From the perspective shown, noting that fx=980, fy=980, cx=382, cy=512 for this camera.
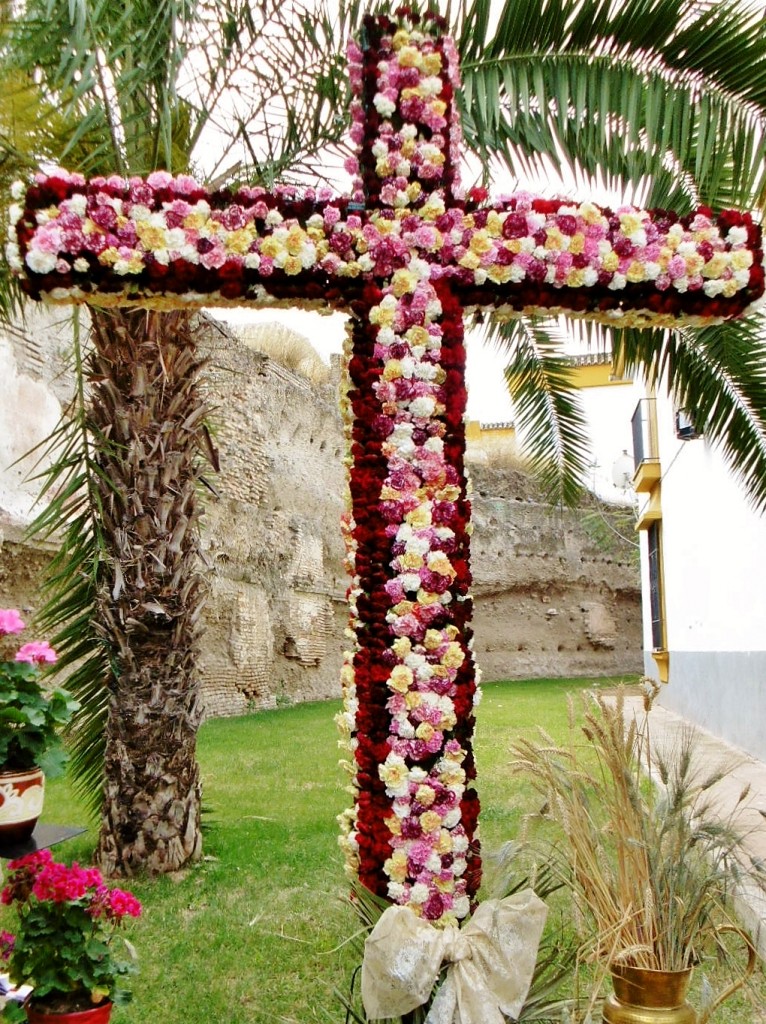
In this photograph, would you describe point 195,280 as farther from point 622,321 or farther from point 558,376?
point 558,376

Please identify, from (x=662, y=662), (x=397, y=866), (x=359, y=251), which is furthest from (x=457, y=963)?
(x=662, y=662)

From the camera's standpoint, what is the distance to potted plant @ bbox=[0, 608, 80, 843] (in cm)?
260

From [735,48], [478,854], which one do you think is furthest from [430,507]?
[735,48]

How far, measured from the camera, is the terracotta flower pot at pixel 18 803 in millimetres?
2586

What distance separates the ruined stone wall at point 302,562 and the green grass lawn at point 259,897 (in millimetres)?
2746

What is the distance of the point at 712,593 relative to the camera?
1027cm

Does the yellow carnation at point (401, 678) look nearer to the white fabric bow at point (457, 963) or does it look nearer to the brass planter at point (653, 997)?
the white fabric bow at point (457, 963)

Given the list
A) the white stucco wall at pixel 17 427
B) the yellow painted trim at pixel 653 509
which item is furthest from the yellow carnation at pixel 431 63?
the yellow painted trim at pixel 653 509

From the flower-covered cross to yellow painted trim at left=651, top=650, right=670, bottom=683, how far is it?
11596 millimetres

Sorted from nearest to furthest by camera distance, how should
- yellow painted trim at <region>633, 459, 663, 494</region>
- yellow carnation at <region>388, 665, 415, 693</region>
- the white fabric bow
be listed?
1. the white fabric bow
2. yellow carnation at <region>388, 665, 415, 693</region>
3. yellow painted trim at <region>633, 459, 663, 494</region>

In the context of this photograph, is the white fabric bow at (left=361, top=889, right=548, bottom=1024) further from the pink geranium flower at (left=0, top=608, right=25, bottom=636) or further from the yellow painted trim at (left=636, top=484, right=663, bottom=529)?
the yellow painted trim at (left=636, top=484, right=663, bottom=529)

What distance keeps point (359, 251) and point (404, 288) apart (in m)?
0.18

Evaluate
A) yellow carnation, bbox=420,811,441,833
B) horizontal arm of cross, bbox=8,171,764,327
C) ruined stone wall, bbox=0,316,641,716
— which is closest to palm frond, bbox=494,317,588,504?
horizontal arm of cross, bbox=8,171,764,327

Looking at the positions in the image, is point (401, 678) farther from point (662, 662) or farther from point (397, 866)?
point (662, 662)
